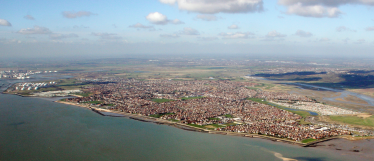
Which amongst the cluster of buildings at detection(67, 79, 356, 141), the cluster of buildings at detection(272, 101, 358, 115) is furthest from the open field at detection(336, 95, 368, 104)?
the cluster of buildings at detection(272, 101, 358, 115)

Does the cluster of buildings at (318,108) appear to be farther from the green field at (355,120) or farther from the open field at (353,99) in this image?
the open field at (353,99)

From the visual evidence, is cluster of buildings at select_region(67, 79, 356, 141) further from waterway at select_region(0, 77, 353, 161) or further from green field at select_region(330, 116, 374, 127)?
green field at select_region(330, 116, 374, 127)

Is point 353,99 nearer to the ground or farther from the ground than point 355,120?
farther from the ground

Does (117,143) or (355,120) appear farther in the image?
(355,120)

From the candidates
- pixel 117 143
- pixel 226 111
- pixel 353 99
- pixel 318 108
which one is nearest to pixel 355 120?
pixel 318 108

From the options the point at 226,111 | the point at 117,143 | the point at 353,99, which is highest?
the point at 353,99

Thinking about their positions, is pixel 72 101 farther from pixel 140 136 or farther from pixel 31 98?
pixel 140 136

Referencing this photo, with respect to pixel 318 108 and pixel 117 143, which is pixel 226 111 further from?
pixel 117 143
